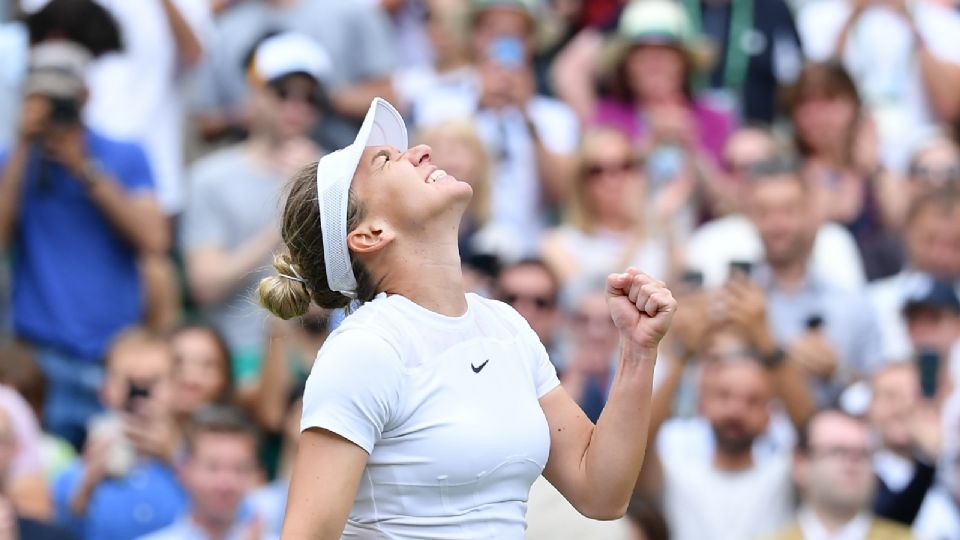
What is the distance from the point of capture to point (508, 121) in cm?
775

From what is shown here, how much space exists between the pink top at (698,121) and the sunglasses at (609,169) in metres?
0.61

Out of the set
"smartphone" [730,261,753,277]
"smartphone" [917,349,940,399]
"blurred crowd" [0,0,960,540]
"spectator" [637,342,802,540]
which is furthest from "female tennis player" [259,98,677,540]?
"smartphone" [917,349,940,399]

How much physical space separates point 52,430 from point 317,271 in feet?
11.5

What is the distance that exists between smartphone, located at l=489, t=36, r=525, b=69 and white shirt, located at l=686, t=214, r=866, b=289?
44.4 inches

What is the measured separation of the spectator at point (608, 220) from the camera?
7.20 meters

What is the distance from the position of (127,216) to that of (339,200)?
3.66m

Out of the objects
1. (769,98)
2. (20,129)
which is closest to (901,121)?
(769,98)

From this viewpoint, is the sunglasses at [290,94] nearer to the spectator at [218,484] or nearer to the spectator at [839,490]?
the spectator at [218,484]

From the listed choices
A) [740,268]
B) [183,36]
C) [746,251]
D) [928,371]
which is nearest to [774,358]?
[740,268]

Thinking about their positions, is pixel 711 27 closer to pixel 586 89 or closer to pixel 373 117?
pixel 586 89

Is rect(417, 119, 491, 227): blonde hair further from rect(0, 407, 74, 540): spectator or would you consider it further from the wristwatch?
rect(0, 407, 74, 540): spectator

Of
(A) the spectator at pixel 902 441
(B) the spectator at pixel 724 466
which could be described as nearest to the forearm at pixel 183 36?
(B) the spectator at pixel 724 466

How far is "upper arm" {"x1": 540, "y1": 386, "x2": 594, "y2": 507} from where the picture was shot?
3.51m

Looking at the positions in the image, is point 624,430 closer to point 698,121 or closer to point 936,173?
point 936,173
